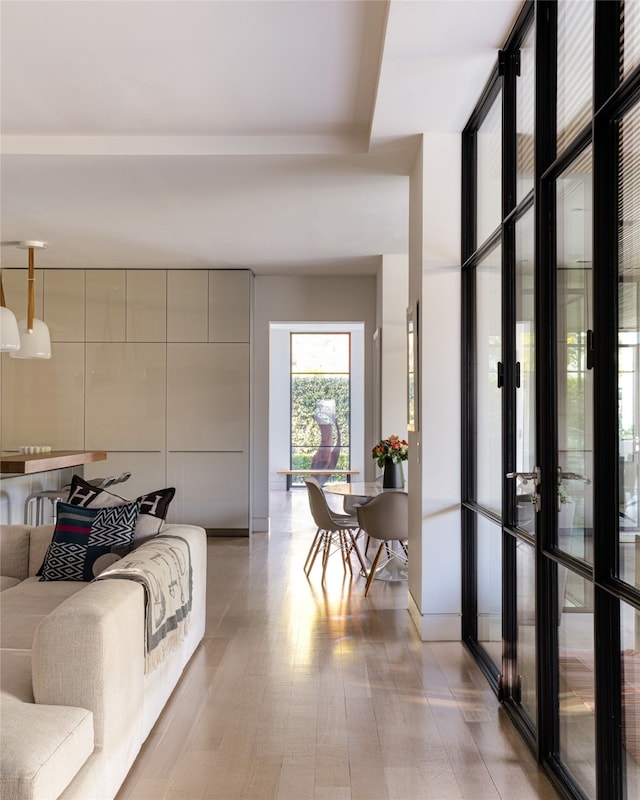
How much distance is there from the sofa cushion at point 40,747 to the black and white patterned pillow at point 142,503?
1631 millimetres

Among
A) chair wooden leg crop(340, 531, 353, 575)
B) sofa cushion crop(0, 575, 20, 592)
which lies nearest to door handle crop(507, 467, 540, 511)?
sofa cushion crop(0, 575, 20, 592)

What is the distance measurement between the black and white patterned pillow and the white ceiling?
210 centimetres

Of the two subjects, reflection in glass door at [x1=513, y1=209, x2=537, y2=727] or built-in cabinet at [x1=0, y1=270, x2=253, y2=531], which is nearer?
reflection in glass door at [x1=513, y1=209, x2=537, y2=727]

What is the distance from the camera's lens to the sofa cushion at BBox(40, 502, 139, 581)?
362cm

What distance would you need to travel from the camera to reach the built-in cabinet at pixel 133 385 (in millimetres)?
8016

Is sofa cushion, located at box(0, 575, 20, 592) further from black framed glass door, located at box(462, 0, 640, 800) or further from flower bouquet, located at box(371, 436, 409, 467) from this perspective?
flower bouquet, located at box(371, 436, 409, 467)

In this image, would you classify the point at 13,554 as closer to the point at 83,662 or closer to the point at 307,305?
the point at 83,662

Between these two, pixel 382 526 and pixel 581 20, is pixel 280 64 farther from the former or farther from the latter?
pixel 382 526

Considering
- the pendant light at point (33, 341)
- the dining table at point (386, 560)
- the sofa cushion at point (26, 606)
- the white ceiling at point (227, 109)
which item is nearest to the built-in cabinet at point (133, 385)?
the white ceiling at point (227, 109)

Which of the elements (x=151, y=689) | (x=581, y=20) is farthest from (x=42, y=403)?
(x=581, y=20)

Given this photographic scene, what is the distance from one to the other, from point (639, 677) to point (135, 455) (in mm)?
6786

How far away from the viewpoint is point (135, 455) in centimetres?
801

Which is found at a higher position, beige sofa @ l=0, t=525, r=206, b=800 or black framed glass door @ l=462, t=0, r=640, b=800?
black framed glass door @ l=462, t=0, r=640, b=800

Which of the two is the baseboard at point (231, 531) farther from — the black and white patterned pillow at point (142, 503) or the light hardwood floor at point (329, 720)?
the black and white patterned pillow at point (142, 503)
